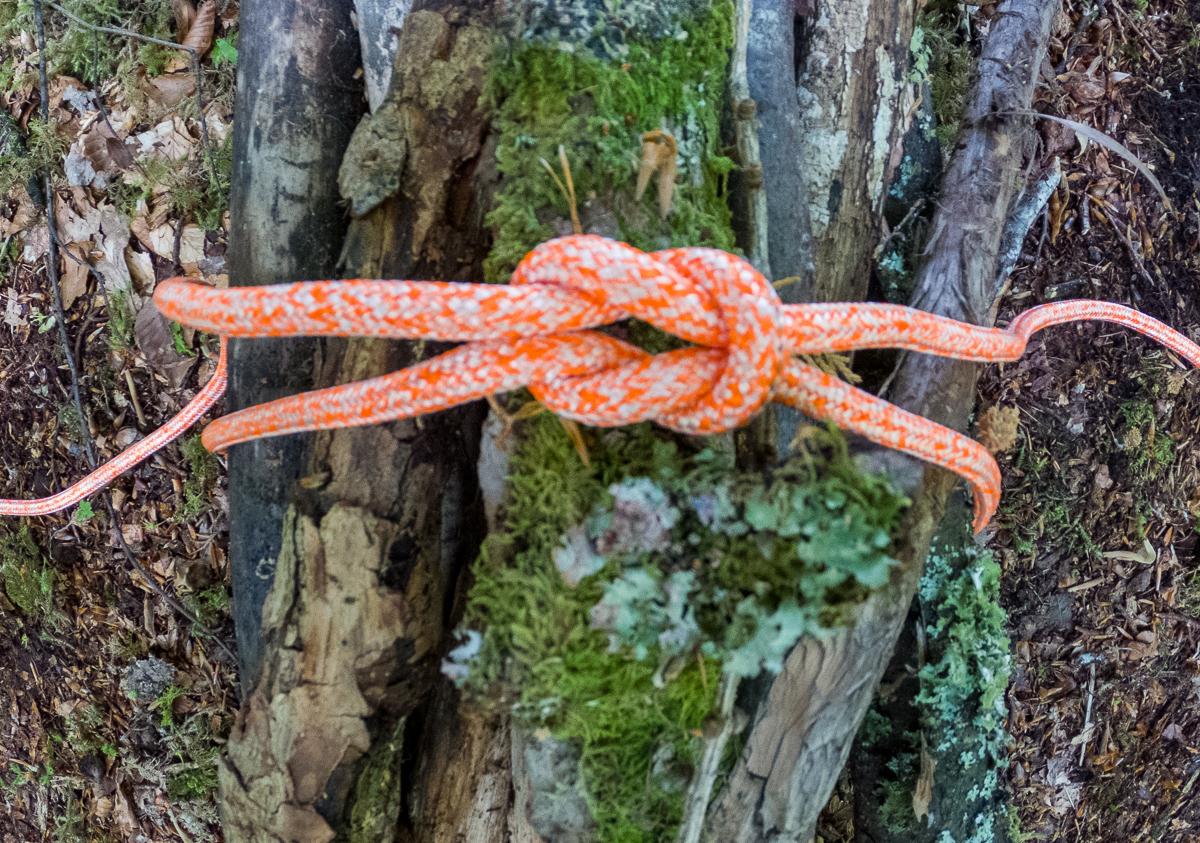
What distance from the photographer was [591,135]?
124 centimetres

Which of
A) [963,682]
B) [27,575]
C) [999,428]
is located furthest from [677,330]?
[27,575]

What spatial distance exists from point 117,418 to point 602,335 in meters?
1.92

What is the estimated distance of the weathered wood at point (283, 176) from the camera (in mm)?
1611

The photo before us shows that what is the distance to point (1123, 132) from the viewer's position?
2.25 meters

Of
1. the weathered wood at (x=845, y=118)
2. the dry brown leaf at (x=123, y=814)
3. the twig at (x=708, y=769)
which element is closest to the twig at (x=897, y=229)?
the weathered wood at (x=845, y=118)

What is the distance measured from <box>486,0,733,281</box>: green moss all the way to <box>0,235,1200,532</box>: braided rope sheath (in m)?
0.13

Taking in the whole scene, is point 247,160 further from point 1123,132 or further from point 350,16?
point 1123,132

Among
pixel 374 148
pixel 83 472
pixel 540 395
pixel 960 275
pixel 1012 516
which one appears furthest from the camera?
pixel 83 472

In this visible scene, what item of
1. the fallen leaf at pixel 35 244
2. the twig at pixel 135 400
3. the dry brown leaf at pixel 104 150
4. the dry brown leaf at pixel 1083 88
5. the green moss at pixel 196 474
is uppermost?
the dry brown leaf at pixel 1083 88

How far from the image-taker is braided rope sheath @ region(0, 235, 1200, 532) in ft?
3.61

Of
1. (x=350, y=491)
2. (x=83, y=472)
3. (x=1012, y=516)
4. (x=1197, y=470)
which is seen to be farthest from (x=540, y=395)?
(x=1197, y=470)

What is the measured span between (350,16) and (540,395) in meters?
1.13

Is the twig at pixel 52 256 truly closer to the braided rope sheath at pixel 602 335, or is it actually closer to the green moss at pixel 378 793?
the braided rope sheath at pixel 602 335

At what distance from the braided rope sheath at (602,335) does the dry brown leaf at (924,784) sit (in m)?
0.99
